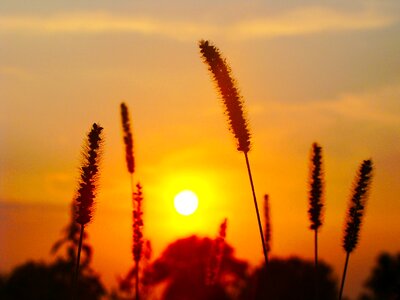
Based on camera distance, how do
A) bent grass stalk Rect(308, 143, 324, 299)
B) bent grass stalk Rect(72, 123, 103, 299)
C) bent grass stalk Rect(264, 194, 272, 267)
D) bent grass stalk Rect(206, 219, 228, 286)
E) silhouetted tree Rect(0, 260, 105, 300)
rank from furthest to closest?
silhouetted tree Rect(0, 260, 105, 300) < bent grass stalk Rect(264, 194, 272, 267) < bent grass stalk Rect(206, 219, 228, 286) < bent grass stalk Rect(308, 143, 324, 299) < bent grass stalk Rect(72, 123, 103, 299)

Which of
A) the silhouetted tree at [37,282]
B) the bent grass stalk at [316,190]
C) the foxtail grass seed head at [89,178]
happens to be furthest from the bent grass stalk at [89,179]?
the silhouetted tree at [37,282]

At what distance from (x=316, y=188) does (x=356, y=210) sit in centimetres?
116

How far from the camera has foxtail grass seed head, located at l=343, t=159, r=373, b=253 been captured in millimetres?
13891

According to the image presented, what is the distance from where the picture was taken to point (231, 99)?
13555 millimetres

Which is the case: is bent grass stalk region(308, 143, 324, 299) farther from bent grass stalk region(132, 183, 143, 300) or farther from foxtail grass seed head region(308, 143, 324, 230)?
bent grass stalk region(132, 183, 143, 300)

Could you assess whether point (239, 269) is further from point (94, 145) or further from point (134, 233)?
point (94, 145)

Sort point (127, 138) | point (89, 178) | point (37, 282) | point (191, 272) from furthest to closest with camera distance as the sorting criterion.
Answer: point (37, 282)
point (191, 272)
point (127, 138)
point (89, 178)

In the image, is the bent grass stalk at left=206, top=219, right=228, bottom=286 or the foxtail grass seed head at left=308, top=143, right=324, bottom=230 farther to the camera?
the bent grass stalk at left=206, top=219, right=228, bottom=286

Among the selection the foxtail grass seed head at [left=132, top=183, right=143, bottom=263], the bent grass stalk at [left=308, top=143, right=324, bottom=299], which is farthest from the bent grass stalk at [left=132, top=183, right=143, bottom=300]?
the bent grass stalk at [left=308, top=143, right=324, bottom=299]

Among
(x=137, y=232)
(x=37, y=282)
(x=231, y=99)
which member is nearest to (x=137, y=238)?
(x=137, y=232)

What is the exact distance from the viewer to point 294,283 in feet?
67.8

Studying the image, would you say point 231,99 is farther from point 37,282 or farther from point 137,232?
point 37,282

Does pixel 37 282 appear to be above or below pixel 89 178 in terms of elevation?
above

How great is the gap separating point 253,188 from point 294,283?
8625mm
